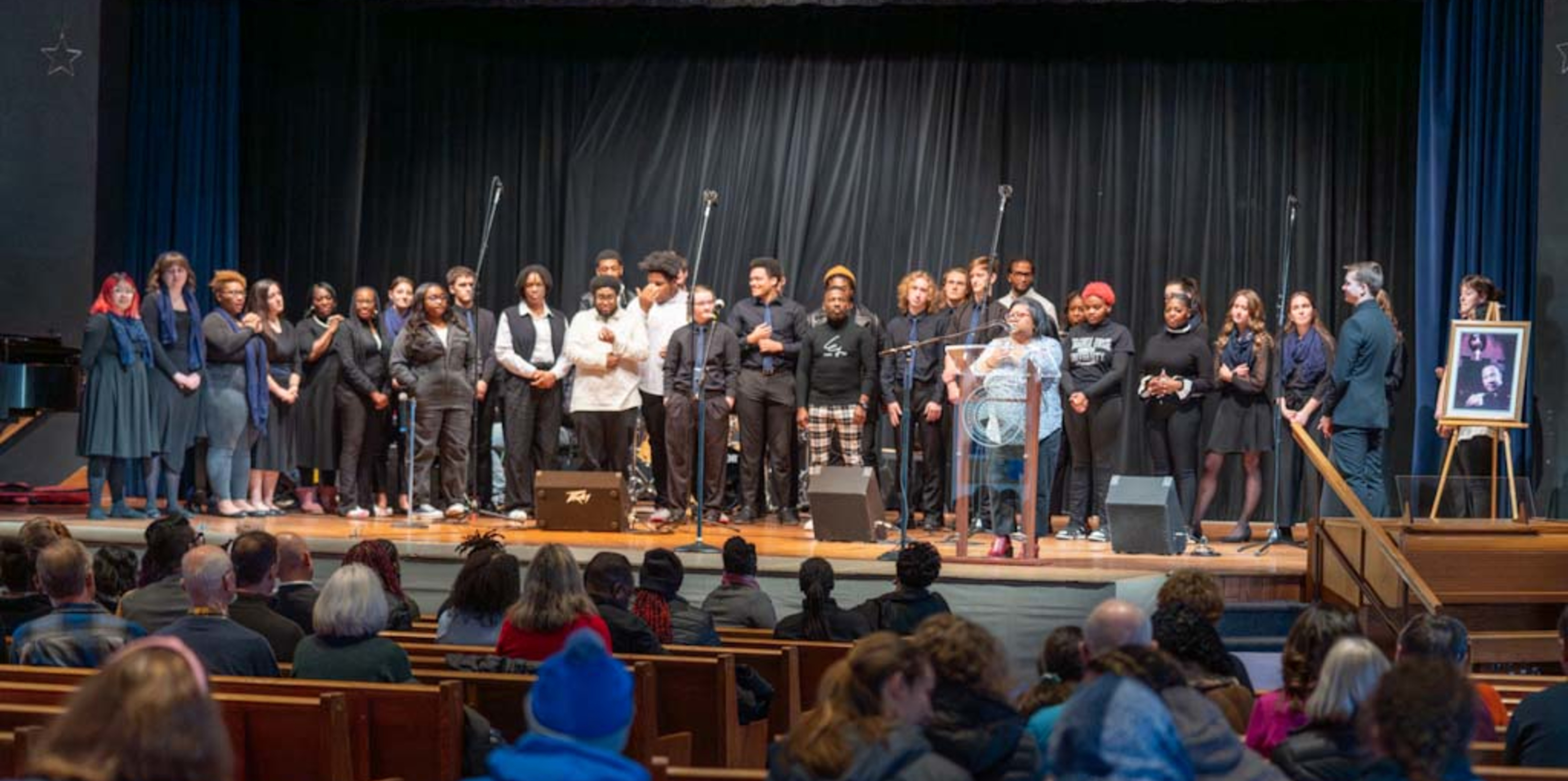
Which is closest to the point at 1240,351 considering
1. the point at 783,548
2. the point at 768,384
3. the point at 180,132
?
the point at 768,384

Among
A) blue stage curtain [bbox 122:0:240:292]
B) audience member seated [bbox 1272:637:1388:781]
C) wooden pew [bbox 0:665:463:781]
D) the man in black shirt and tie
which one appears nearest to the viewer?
audience member seated [bbox 1272:637:1388:781]

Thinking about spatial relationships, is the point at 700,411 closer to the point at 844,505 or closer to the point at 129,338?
the point at 844,505

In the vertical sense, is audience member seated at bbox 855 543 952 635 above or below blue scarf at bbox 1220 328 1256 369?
below

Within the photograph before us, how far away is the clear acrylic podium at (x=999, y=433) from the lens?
9477mm

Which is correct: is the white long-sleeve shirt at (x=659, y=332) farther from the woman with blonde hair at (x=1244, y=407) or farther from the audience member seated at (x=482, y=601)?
the audience member seated at (x=482, y=601)

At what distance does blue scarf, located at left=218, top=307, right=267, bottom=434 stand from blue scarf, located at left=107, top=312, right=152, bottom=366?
0.54 meters

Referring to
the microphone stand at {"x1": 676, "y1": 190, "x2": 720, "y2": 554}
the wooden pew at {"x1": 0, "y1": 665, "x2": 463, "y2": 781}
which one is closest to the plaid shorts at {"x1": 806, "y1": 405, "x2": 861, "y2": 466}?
the microphone stand at {"x1": 676, "y1": 190, "x2": 720, "y2": 554}

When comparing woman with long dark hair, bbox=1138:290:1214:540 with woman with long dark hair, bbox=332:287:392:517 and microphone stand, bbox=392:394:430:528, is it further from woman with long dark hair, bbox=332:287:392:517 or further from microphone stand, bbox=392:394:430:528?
woman with long dark hair, bbox=332:287:392:517

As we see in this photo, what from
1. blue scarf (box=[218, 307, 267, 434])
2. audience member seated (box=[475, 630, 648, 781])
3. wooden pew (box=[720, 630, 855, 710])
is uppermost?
blue scarf (box=[218, 307, 267, 434])

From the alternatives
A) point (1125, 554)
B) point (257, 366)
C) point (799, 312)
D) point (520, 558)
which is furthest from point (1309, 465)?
point (257, 366)

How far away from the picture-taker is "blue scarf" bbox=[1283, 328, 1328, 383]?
10969 millimetres

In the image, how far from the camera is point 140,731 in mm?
2520

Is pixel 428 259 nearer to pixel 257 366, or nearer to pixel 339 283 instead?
pixel 339 283

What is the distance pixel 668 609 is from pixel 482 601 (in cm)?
79
